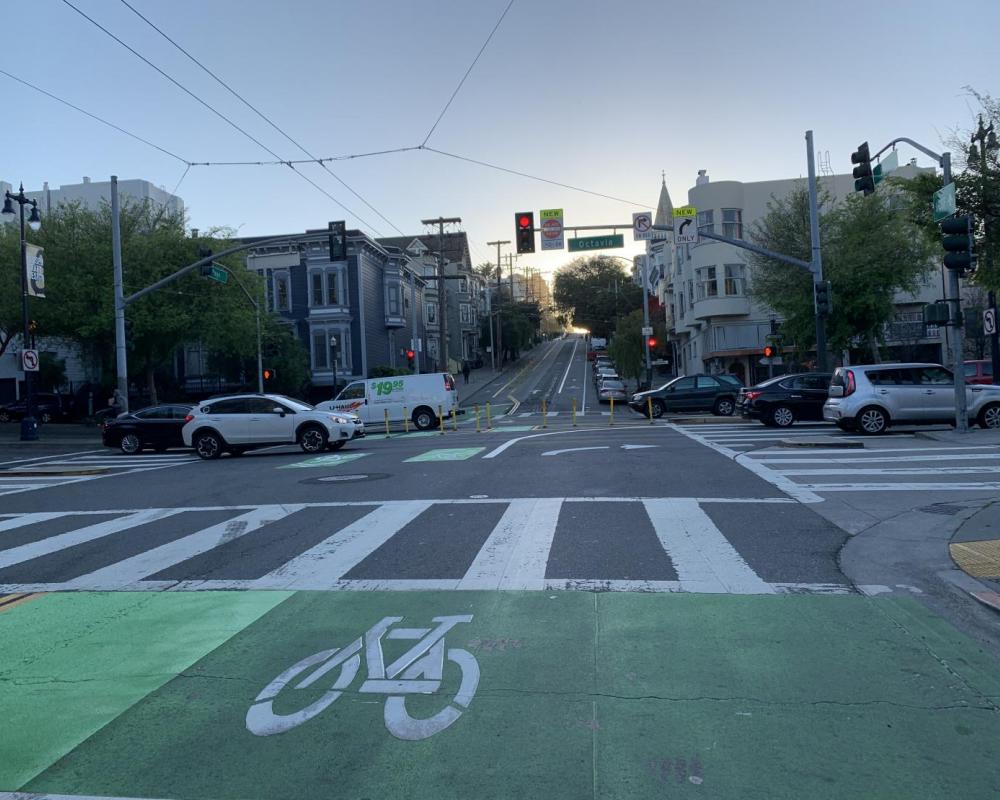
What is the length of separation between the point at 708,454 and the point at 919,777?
1291 centimetres

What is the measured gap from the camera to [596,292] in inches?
4023

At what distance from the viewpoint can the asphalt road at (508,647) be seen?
4008 millimetres

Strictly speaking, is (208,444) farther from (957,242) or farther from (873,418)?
(957,242)

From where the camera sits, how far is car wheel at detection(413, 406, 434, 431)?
31.0m

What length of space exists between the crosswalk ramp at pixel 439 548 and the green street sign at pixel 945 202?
874cm

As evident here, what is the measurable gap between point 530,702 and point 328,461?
14550mm

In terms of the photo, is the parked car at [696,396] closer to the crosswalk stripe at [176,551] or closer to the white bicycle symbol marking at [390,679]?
the crosswalk stripe at [176,551]

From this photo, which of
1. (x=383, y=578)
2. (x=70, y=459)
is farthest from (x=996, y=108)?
(x=70, y=459)

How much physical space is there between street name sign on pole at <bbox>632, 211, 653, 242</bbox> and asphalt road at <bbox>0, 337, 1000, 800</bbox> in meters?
14.7

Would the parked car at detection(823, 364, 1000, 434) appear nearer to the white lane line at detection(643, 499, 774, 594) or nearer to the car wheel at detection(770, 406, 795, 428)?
the car wheel at detection(770, 406, 795, 428)

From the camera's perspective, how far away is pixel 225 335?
4075cm

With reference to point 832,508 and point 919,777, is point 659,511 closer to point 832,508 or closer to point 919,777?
point 832,508

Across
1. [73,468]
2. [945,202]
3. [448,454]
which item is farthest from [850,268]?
[73,468]

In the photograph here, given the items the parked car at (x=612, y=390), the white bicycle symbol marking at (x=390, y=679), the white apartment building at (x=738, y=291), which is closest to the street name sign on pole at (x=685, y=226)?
the parked car at (x=612, y=390)
